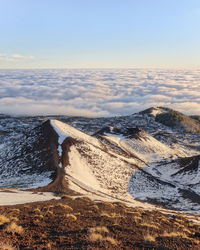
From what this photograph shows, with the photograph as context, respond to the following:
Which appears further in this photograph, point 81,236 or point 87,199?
point 87,199

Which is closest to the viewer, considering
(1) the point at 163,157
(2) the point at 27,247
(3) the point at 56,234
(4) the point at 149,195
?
(2) the point at 27,247

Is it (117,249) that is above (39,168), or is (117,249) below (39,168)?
above

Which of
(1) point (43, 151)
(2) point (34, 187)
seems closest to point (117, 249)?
(2) point (34, 187)

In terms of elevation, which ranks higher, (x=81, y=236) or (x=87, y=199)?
(x=81, y=236)

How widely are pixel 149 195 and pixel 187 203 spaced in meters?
6.65

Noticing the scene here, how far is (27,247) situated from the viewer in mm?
8180

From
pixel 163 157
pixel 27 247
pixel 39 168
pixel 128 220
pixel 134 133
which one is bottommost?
pixel 163 157

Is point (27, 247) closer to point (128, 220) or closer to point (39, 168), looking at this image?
point (128, 220)

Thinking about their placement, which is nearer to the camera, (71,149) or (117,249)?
(117,249)

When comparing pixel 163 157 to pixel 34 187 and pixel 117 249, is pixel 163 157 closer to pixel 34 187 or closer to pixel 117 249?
pixel 34 187

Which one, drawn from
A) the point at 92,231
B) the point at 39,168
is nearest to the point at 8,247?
the point at 92,231

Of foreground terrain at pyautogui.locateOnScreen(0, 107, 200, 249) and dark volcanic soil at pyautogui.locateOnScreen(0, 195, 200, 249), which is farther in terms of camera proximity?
foreground terrain at pyautogui.locateOnScreen(0, 107, 200, 249)

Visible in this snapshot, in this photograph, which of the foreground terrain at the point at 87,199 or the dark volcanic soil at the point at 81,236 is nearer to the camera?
the dark volcanic soil at the point at 81,236

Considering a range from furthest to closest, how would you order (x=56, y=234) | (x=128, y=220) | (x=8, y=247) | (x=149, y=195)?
(x=149, y=195)
(x=128, y=220)
(x=56, y=234)
(x=8, y=247)
